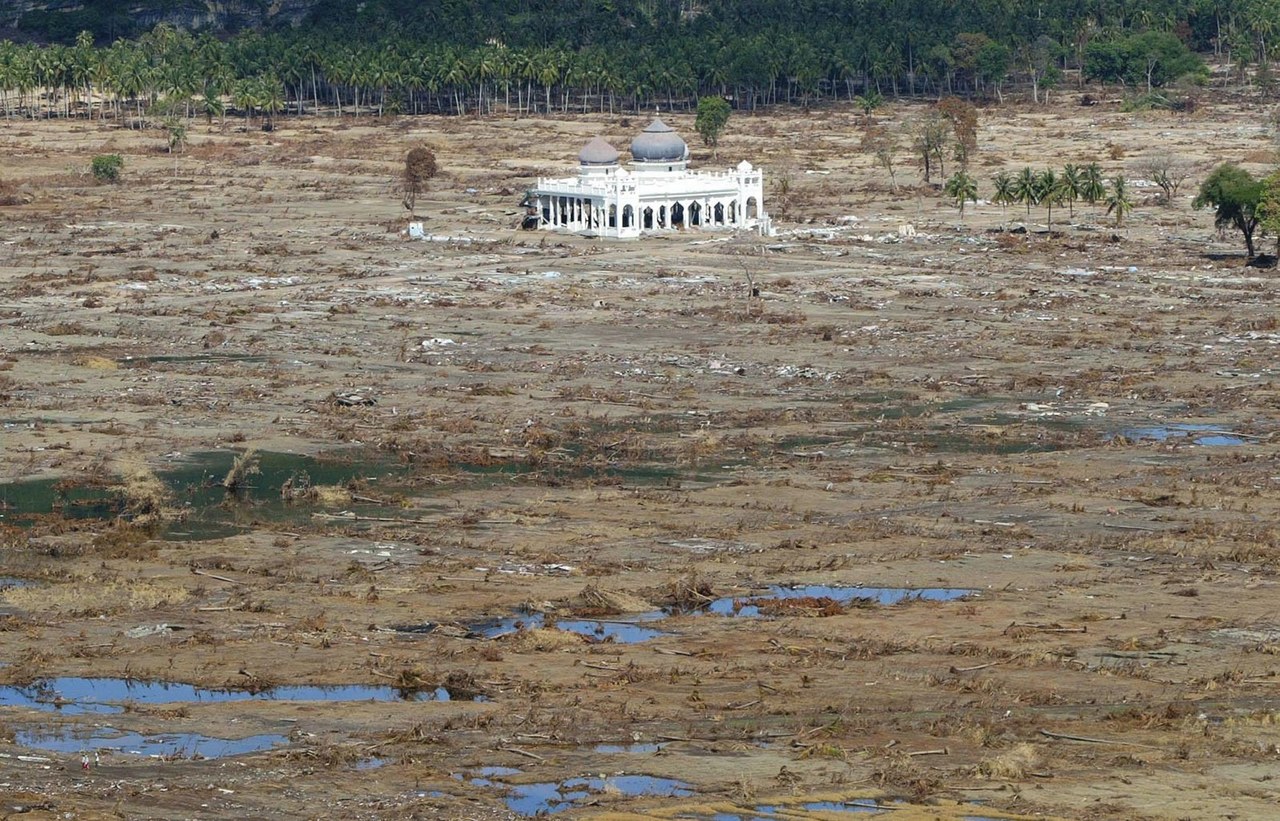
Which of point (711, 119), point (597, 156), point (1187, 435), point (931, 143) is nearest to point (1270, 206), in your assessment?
point (1187, 435)

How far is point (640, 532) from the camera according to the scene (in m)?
47.9

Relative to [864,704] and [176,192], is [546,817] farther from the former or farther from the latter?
[176,192]

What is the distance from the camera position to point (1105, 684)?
116 ft

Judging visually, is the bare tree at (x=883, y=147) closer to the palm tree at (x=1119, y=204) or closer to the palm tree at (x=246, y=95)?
the palm tree at (x=1119, y=204)

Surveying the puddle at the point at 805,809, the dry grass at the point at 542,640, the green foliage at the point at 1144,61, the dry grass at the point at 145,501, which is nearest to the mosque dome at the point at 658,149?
the dry grass at the point at 145,501

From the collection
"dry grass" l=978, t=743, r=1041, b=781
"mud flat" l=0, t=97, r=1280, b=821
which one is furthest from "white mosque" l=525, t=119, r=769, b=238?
"dry grass" l=978, t=743, r=1041, b=781

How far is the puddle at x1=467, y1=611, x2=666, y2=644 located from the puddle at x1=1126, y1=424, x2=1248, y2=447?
22832mm

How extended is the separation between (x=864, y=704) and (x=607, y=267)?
2532 inches

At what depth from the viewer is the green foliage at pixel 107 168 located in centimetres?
13688

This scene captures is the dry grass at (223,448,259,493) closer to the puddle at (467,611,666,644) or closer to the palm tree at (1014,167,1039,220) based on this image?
the puddle at (467,611,666,644)

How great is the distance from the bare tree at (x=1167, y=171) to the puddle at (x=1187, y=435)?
201 feet

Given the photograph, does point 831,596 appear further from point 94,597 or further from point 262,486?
point 262,486

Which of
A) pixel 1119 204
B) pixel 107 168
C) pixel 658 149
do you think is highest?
pixel 658 149

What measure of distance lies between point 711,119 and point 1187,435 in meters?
96.4
